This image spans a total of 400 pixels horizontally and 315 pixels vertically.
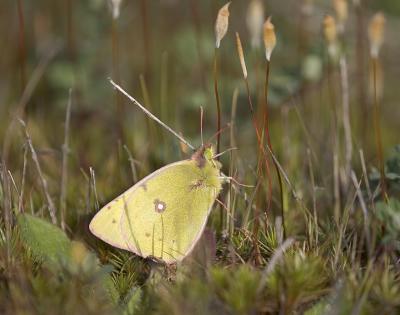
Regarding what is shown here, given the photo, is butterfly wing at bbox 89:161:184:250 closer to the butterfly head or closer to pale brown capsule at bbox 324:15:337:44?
the butterfly head

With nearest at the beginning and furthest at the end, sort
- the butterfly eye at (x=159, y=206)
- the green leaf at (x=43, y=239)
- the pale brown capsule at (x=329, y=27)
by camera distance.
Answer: the green leaf at (x=43, y=239)
the butterfly eye at (x=159, y=206)
the pale brown capsule at (x=329, y=27)

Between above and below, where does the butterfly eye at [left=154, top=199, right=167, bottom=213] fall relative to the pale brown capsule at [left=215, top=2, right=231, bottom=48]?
below

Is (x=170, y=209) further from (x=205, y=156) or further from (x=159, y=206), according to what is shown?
(x=205, y=156)

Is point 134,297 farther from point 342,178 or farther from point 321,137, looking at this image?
point 321,137

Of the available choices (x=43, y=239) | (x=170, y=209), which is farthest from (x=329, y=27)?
(x=43, y=239)

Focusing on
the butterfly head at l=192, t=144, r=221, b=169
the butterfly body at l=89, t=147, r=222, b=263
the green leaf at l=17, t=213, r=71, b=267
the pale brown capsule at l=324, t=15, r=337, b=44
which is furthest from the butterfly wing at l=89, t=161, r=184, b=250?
the pale brown capsule at l=324, t=15, r=337, b=44

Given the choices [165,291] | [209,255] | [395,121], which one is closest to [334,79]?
[395,121]

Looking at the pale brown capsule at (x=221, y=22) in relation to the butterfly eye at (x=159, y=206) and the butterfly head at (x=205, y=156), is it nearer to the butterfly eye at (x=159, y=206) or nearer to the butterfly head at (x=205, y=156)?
the butterfly head at (x=205, y=156)

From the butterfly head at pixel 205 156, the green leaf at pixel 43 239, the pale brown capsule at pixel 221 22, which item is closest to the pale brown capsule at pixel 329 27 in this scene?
the pale brown capsule at pixel 221 22
